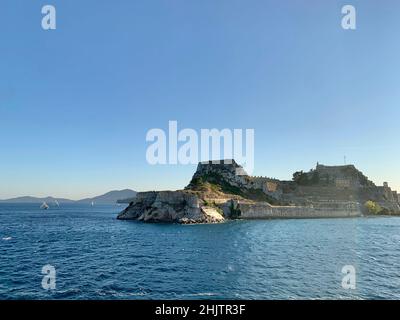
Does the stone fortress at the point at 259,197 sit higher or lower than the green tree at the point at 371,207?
higher

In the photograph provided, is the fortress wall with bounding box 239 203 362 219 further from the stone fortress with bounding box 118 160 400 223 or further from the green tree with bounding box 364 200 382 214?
the green tree with bounding box 364 200 382 214

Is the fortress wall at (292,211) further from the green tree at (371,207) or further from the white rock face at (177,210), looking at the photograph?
the white rock face at (177,210)

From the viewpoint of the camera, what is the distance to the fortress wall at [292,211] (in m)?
Result: 109

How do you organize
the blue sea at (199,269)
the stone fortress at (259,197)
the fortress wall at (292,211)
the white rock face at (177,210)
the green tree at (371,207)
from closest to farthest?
the blue sea at (199,269) → the white rock face at (177,210) → the stone fortress at (259,197) → the fortress wall at (292,211) → the green tree at (371,207)

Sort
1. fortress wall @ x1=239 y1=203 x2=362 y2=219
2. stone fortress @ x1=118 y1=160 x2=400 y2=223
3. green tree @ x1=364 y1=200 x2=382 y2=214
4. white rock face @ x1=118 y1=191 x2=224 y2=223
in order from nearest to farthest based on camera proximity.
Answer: white rock face @ x1=118 y1=191 x2=224 y2=223
stone fortress @ x1=118 y1=160 x2=400 y2=223
fortress wall @ x1=239 y1=203 x2=362 y2=219
green tree @ x1=364 y1=200 x2=382 y2=214

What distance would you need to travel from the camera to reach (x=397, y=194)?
17025cm

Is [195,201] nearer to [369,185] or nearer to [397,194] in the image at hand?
[369,185]

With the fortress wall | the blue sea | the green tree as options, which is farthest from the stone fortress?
the blue sea

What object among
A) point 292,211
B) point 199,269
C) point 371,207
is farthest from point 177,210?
point 371,207

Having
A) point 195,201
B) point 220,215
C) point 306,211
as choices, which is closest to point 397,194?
point 306,211

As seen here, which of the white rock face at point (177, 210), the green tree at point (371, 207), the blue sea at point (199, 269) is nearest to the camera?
the blue sea at point (199, 269)

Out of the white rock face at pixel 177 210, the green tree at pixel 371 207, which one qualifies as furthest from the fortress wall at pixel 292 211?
the white rock face at pixel 177 210

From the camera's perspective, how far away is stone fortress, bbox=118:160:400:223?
9831 centimetres

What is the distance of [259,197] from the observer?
436 feet
